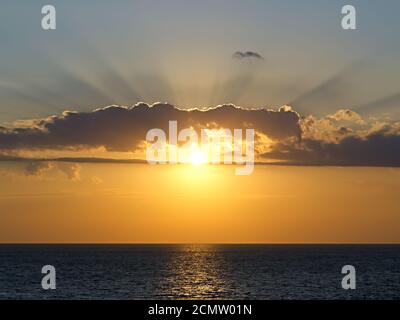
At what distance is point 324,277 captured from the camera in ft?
429

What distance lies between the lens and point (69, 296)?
93250mm
